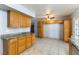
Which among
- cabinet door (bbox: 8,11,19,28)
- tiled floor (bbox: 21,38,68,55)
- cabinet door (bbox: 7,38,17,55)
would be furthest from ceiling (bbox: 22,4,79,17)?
tiled floor (bbox: 21,38,68,55)

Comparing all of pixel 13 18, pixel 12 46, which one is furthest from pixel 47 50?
pixel 13 18

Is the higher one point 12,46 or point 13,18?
point 13,18

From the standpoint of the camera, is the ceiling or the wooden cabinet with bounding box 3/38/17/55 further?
the ceiling

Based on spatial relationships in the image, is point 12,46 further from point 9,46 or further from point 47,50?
point 47,50

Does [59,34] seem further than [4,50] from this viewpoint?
Yes

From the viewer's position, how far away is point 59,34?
11953 millimetres

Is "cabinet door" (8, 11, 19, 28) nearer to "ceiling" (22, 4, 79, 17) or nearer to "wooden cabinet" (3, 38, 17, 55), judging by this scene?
"ceiling" (22, 4, 79, 17)

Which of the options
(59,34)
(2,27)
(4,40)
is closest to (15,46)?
(4,40)

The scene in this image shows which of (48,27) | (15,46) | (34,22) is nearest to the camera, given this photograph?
(15,46)

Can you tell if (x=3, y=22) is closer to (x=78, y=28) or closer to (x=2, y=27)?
(x=2, y=27)

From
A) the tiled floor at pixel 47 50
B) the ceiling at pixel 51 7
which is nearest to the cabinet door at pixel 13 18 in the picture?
the ceiling at pixel 51 7

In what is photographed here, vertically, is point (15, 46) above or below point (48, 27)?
below

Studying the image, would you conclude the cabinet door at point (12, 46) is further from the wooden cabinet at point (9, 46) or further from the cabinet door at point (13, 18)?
the cabinet door at point (13, 18)

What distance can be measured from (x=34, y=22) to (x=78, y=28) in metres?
7.43
